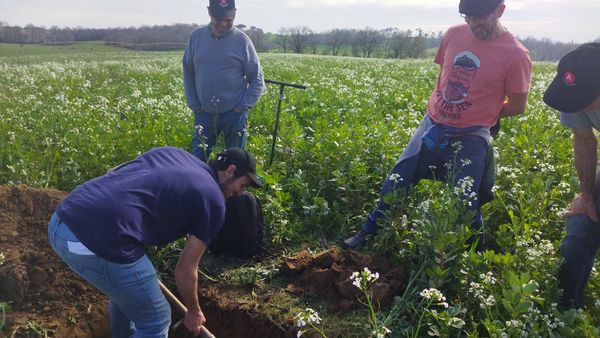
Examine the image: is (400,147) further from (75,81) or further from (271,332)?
(75,81)

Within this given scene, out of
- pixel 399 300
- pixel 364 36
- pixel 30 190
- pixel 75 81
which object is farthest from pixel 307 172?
pixel 364 36

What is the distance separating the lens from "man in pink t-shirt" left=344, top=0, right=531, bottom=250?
3598 millimetres

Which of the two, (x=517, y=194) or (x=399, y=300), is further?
(x=517, y=194)

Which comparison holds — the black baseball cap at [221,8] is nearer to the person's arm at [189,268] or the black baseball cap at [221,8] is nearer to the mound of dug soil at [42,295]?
the mound of dug soil at [42,295]

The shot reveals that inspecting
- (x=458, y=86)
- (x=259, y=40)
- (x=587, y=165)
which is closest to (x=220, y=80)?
(x=458, y=86)

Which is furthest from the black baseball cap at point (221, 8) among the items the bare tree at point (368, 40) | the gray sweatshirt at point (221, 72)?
the bare tree at point (368, 40)

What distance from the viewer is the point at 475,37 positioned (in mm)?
3717

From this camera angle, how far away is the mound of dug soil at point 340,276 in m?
3.55

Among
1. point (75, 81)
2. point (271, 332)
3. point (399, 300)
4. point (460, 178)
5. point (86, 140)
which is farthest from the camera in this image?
point (75, 81)

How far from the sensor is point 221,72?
17.0ft

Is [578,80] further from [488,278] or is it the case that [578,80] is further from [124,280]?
[124,280]

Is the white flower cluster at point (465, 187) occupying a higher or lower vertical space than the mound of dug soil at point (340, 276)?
higher

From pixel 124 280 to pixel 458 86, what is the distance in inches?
114

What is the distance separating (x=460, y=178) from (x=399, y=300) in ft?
3.95
